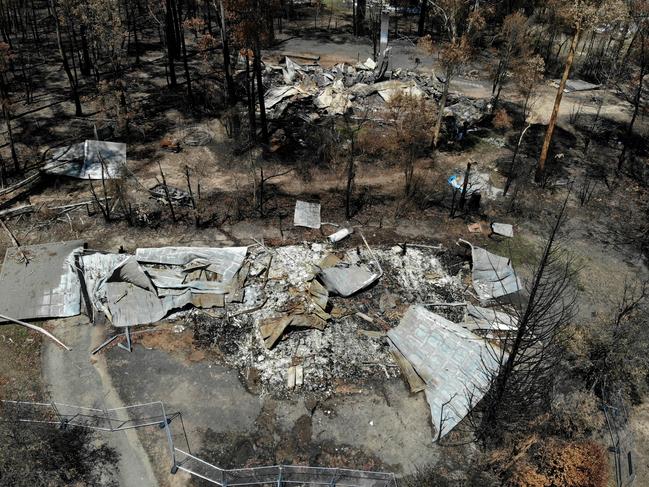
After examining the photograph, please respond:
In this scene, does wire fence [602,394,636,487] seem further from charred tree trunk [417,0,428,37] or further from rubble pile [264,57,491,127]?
charred tree trunk [417,0,428,37]

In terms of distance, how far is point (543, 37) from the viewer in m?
46.8

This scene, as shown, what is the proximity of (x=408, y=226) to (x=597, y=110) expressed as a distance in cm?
2138

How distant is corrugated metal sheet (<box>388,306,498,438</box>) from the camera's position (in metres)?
16.2

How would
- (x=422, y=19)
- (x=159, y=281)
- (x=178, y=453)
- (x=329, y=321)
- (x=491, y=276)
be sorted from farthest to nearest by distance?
(x=422, y=19) < (x=491, y=276) < (x=159, y=281) < (x=329, y=321) < (x=178, y=453)

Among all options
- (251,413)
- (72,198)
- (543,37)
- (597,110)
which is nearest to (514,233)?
(251,413)

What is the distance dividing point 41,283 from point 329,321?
11363 mm

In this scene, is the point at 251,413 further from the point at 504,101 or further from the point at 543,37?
Answer: the point at 543,37

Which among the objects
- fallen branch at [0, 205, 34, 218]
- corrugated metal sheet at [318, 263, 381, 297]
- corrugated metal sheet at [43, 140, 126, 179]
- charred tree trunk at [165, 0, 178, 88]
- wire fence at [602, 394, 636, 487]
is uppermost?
charred tree trunk at [165, 0, 178, 88]

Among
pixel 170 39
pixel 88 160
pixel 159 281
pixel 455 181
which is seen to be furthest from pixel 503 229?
pixel 170 39

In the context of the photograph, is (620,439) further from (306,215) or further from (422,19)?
(422,19)

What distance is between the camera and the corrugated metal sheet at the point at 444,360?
16.2 metres

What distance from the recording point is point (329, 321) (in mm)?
19219

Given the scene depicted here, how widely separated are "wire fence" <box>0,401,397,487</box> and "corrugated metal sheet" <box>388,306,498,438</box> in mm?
2986

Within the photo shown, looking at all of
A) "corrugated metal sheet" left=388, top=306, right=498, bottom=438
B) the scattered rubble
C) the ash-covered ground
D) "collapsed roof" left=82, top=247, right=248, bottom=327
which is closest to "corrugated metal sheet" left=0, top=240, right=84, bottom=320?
"collapsed roof" left=82, top=247, right=248, bottom=327
